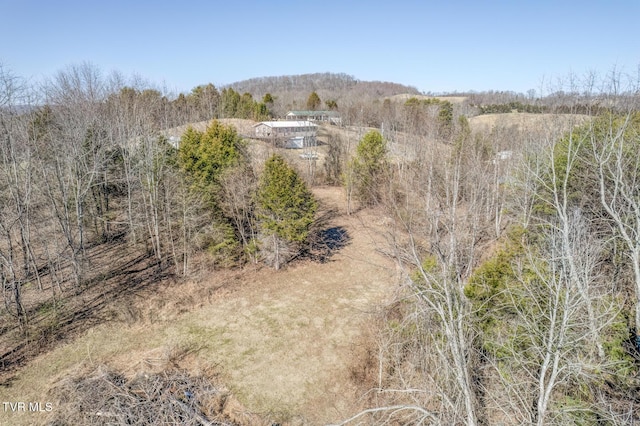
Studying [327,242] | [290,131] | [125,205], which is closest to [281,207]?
[327,242]

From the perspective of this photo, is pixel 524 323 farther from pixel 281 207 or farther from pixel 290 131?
pixel 290 131

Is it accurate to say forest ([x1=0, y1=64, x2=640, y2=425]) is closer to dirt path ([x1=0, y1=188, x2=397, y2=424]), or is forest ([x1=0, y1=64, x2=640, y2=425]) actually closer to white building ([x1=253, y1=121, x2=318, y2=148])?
dirt path ([x1=0, y1=188, x2=397, y2=424])

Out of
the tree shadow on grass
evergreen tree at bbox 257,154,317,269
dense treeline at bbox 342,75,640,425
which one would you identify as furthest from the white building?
dense treeline at bbox 342,75,640,425

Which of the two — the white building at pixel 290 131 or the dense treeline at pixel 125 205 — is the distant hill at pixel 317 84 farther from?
the dense treeline at pixel 125 205

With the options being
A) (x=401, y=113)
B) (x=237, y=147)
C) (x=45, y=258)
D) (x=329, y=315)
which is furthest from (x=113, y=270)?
(x=401, y=113)

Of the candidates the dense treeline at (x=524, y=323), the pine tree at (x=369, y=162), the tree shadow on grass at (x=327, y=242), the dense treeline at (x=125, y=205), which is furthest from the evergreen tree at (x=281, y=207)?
the pine tree at (x=369, y=162)

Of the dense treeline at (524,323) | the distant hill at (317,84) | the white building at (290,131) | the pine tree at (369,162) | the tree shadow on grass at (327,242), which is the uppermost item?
the distant hill at (317,84)
